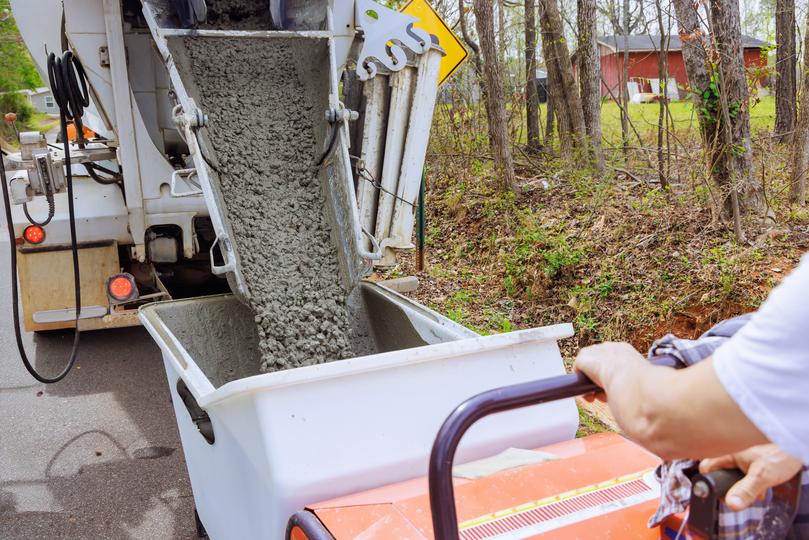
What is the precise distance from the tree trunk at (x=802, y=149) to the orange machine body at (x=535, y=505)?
5.10 m

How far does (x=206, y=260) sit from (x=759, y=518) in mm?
4458

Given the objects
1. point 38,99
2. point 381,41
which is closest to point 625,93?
point 381,41

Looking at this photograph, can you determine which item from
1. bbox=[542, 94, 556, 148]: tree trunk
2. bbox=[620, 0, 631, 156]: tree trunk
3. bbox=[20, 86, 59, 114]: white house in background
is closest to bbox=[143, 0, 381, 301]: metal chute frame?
bbox=[620, 0, 631, 156]: tree trunk

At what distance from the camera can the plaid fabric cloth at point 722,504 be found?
1.37 m

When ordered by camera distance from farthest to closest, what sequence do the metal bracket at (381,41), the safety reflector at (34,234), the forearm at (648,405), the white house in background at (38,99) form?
the white house in background at (38,99)
the safety reflector at (34,234)
the metal bracket at (381,41)
the forearm at (648,405)

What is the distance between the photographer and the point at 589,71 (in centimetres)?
920

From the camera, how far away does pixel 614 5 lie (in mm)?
12891

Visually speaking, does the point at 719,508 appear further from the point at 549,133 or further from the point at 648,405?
the point at 549,133

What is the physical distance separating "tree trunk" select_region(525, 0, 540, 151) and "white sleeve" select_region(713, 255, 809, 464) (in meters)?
9.74

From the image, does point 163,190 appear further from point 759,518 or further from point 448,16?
point 448,16

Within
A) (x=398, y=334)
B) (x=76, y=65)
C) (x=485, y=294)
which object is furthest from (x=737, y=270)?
(x=76, y=65)

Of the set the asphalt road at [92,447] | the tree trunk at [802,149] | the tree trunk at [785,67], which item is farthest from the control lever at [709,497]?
the tree trunk at [785,67]

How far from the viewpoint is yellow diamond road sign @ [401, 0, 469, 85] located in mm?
5910

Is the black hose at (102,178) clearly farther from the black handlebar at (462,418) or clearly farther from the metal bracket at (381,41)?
the black handlebar at (462,418)
